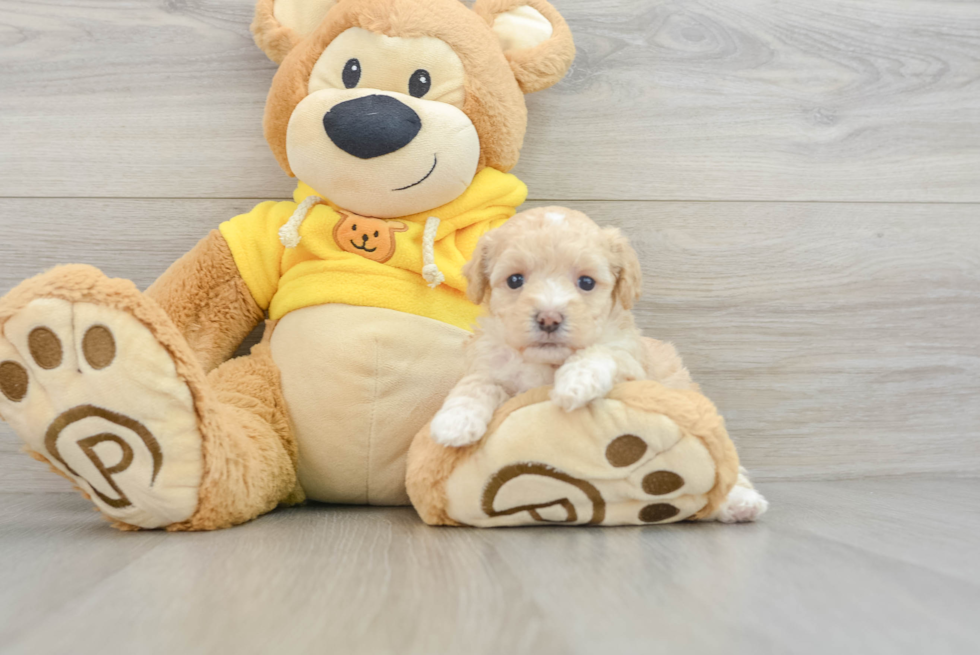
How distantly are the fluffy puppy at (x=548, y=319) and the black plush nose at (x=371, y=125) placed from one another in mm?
183

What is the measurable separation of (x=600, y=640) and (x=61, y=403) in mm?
610

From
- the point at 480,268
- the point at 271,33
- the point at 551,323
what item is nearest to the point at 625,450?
the point at 551,323

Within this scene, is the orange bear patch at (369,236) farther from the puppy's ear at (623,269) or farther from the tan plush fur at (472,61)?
the puppy's ear at (623,269)

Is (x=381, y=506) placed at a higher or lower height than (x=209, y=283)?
lower

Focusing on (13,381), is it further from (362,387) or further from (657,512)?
(657,512)

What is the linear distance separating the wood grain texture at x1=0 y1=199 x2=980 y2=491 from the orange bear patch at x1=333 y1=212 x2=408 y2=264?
1.28ft

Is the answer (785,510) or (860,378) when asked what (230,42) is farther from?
(860,378)

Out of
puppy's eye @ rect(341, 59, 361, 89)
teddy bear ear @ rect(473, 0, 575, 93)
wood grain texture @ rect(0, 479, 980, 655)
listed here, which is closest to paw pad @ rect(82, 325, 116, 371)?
wood grain texture @ rect(0, 479, 980, 655)

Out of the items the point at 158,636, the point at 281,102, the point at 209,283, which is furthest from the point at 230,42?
the point at 158,636

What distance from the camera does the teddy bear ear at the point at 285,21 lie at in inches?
41.4

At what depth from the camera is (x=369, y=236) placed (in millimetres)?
1002

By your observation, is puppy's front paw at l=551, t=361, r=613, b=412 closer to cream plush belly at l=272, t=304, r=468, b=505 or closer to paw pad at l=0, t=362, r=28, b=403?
cream plush belly at l=272, t=304, r=468, b=505

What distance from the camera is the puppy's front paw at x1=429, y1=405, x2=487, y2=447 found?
81cm

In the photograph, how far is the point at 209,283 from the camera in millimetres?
1051
